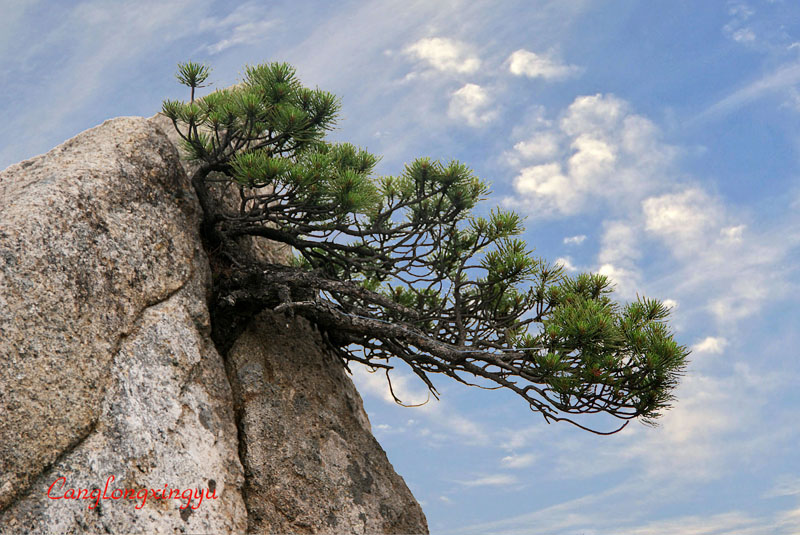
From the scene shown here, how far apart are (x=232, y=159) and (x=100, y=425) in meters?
3.16

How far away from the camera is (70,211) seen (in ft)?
21.7

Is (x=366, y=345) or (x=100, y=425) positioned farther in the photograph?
(x=366, y=345)

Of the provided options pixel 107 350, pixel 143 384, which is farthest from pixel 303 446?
pixel 107 350

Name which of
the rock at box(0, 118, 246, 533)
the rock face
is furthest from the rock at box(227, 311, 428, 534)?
the rock at box(0, 118, 246, 533)

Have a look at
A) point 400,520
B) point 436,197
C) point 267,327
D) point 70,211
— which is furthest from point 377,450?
point 70,211

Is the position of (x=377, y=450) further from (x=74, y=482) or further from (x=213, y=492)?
(x=74, y=482)

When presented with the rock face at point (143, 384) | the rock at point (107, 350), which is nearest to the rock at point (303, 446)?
the rock face at point (143, 384)

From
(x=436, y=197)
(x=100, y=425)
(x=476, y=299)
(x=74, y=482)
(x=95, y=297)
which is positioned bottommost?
(x=74, y=482)

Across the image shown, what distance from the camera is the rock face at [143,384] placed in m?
5.77

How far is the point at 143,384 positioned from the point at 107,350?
45cm

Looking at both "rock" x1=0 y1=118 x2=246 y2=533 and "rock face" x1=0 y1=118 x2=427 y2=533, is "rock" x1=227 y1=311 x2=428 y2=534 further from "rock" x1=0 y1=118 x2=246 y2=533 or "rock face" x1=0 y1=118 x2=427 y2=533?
"rock" x1=0 y1=118 x2=246 y2=533

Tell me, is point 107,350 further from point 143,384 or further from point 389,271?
point 389,271

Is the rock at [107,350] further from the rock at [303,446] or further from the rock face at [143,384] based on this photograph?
the rock at [303,446]

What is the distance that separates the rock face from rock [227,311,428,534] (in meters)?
0.02
